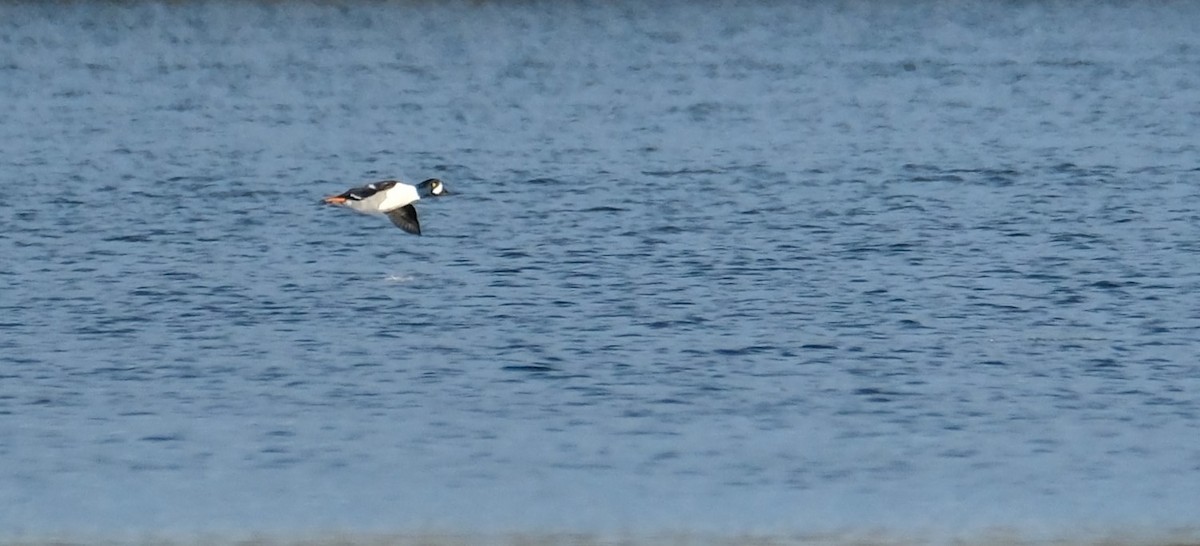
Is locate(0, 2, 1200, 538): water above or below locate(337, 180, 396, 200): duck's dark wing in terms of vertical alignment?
below

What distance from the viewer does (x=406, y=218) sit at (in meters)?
17.2

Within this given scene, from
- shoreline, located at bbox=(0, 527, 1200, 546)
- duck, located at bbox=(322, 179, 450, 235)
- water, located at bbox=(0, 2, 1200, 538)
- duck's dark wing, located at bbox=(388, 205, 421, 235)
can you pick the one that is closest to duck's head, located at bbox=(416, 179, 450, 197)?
duck, located at bbox=(322, 179, 450, 235)

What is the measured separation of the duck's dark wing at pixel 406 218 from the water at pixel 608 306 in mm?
426

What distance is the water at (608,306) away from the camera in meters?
10.3

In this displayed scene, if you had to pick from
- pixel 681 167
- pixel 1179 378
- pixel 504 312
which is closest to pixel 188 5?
pixel 681 167

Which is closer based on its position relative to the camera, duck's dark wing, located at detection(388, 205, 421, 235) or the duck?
the duck

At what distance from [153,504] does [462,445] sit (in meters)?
1.87

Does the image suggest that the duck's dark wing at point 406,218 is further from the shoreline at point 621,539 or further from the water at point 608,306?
the shoreline at point 621,539

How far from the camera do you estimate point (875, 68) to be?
36531 millimetres

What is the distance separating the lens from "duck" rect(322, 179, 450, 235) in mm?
16953

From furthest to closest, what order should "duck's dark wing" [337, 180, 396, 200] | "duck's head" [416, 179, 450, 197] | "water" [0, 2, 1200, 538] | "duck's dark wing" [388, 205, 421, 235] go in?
"duck's head" [416, 179, 450, 197], "duck's dark wing" [388, 205, 421, 235], "duck's dark wing" [337, 180, 396, 200], "water" [0, 2, 1200, 538]

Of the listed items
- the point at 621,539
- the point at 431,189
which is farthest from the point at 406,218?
the point at 621,539

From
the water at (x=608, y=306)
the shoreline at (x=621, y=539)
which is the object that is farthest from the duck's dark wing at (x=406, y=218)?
the shoreline at (x=621, y=539)

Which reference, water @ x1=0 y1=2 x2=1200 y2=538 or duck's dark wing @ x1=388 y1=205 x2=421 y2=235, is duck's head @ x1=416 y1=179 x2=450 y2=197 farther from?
water @ x1=0 y1=2 x2=1200 y2=538
